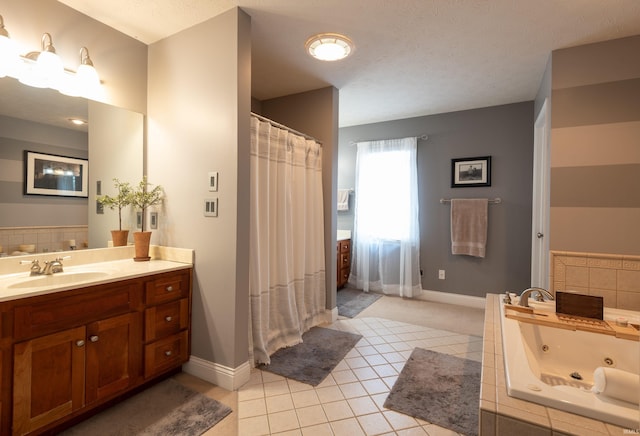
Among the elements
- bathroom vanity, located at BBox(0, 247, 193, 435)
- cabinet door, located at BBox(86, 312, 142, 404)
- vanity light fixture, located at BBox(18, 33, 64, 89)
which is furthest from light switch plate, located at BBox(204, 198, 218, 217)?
vanity light fixture, located at BBox(18, 33, 64, 89)

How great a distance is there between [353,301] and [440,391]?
74.7 inches

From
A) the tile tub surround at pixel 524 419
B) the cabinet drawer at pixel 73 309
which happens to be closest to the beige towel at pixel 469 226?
the tile tub surround at pixel 524 419

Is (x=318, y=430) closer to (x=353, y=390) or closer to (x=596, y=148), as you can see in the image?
(x=353, y=390)

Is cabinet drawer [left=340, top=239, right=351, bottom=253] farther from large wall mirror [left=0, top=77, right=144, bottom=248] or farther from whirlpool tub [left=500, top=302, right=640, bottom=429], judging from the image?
large wall mirror [left=0, top=77, right=144, bottom=248]

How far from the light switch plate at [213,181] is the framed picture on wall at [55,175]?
0.87 metres

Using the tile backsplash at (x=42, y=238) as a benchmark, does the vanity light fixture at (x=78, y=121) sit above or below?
above

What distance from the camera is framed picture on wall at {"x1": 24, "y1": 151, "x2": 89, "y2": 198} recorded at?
177 centimetres

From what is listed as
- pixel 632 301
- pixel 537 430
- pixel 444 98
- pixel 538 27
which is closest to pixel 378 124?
pixel 444 98

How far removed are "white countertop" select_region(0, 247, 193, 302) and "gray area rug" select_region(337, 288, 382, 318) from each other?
1.97 metres

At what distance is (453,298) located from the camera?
12.4 feet

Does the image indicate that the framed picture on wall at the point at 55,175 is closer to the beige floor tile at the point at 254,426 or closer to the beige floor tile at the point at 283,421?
the beige floor tile at the point at 254,426

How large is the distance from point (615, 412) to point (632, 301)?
1.60 metres

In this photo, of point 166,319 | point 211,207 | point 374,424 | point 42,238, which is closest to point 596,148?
point 374,424

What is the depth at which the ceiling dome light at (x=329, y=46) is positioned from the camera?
212 centimetres
